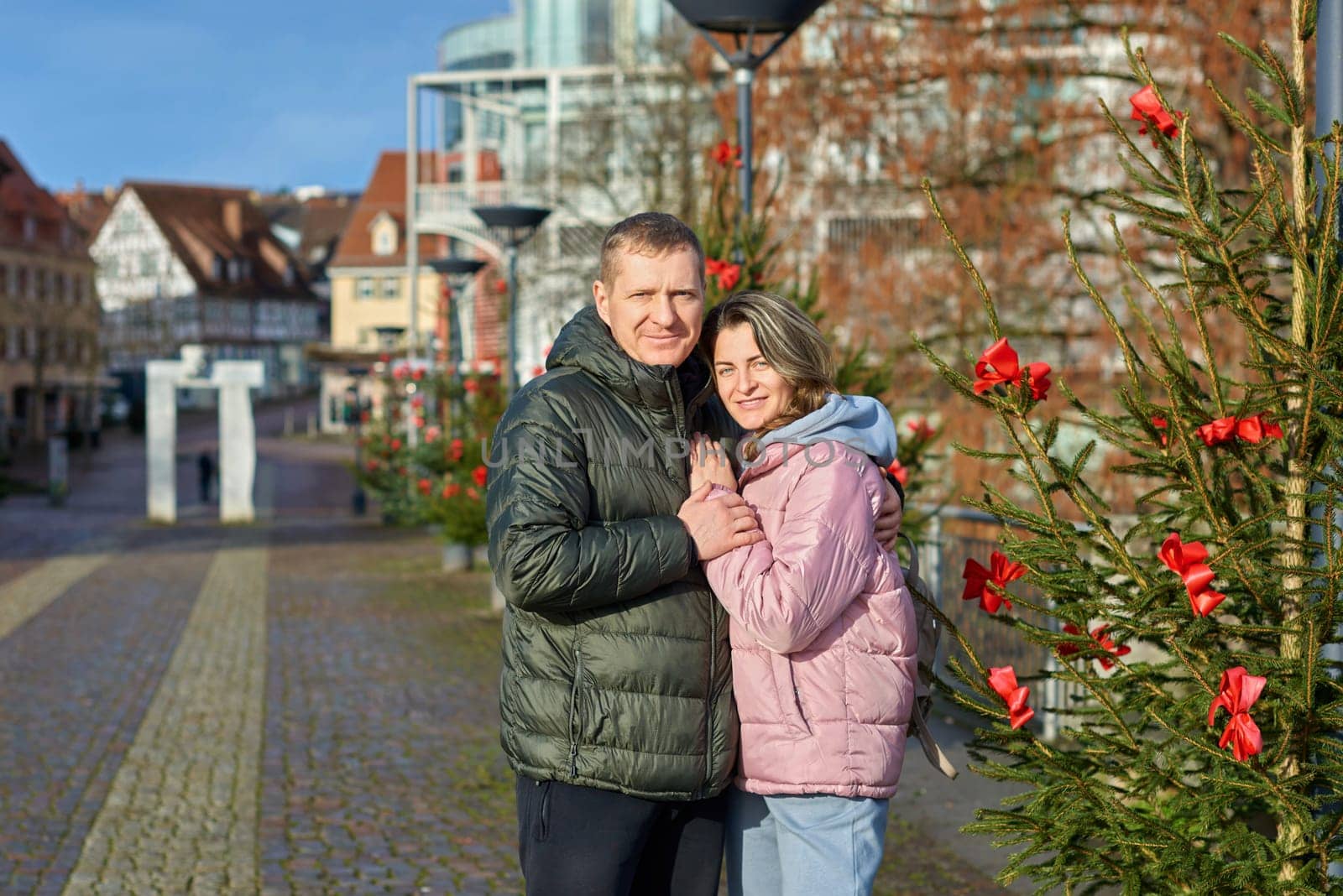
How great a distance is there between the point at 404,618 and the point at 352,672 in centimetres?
328

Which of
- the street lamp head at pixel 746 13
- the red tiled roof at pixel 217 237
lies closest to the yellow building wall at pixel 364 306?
the red tiled roof at pixel 217 237

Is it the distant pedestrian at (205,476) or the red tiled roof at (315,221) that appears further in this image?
the red tiled roof at (315,221)

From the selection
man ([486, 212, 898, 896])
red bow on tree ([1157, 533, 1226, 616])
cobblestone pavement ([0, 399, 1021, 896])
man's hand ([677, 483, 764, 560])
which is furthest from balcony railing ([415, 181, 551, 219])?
red bow on tree ([1157, 533, 1226, 616])

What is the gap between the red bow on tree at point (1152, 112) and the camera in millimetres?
3373

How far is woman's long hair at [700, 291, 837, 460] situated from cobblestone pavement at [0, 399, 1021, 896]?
3.28 m

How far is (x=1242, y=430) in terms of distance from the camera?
330cm

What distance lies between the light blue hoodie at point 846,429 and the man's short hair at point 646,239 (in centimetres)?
33

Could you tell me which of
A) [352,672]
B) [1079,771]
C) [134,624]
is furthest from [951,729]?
[134,624]

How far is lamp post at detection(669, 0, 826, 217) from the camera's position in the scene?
7387 millimetres

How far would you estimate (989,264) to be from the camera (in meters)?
11.2

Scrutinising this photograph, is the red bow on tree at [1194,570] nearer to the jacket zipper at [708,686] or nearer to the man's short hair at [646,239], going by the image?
the jacket zipper at [708,686]

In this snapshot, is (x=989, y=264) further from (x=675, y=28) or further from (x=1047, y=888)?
(x=675, y=28)

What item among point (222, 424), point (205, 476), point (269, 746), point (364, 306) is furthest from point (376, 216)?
point (269, 746)

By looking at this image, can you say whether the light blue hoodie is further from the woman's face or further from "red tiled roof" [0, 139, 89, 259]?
"red tiled roof" [0, 139, 89, 259]
